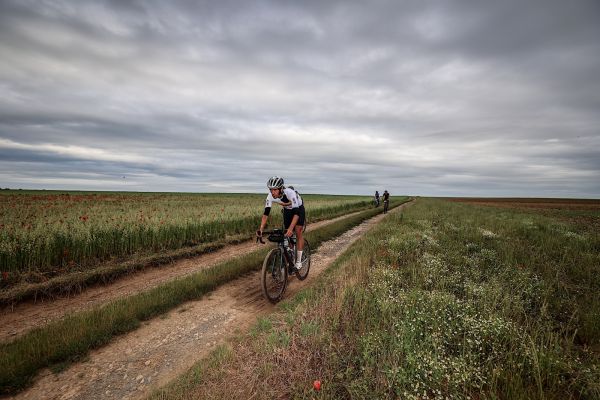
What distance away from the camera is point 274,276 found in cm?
732

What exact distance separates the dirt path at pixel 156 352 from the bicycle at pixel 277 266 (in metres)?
0.34

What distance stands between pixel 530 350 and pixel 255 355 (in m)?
3.99

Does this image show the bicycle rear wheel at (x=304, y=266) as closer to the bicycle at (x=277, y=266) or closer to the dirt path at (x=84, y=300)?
the bicycle at (x=277, y=266)

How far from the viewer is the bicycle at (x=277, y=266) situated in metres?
6.90

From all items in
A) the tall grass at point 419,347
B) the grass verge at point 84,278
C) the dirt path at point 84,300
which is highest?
the tall grass at point 419,347

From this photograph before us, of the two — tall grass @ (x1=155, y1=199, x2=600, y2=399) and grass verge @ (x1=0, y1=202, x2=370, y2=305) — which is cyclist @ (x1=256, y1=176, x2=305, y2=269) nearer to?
tall grass @ (x1=155, y1=199, x2=600, y2=399)

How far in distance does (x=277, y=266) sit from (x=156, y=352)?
11.3ft

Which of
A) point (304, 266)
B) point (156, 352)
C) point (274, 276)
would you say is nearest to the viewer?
point (156, 352)

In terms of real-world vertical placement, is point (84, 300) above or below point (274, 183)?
below

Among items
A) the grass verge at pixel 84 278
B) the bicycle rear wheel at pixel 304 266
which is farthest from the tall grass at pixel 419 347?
the grass verge at pixel 84 278

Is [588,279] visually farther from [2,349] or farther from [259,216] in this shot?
[259,216]

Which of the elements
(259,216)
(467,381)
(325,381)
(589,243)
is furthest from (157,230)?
(589,243)

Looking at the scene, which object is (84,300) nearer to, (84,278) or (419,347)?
(84,278)

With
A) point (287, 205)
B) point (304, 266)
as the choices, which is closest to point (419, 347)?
point (287, 205)
